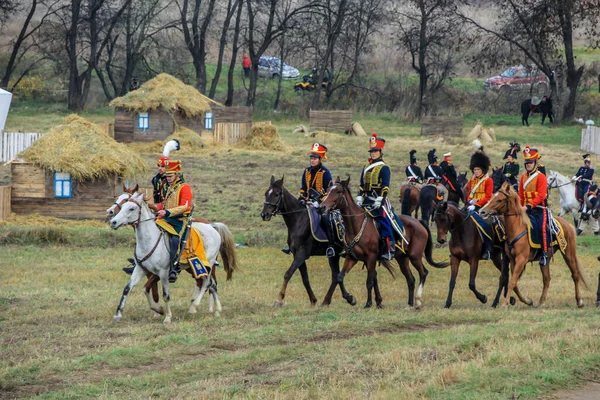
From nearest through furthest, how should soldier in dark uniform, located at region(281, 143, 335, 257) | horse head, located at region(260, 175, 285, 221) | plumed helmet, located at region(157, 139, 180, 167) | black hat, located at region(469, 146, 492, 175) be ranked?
1. plumed helmet, located at region(157, 139, 180, 167)
2. horse head, located at region(260, 175, 285, 221)
3. soldier in dark uniform, located at region(281, 143, 335, 257)
4. black hat, located at region(469, 146, 492, 175)

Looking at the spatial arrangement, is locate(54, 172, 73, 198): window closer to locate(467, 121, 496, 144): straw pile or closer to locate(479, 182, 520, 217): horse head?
locate(479, 182, 520, 217): horse head

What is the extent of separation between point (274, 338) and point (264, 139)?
1319 inches

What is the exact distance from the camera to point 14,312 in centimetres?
1498

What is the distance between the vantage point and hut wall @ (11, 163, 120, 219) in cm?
2738

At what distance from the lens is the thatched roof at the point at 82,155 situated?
2712cm

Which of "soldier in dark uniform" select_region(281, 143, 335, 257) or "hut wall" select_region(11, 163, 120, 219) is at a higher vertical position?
"soldier in dark uniform" select_region(281, 143, 335, 257)

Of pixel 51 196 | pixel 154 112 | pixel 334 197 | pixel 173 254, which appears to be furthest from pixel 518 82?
pixel 173 254

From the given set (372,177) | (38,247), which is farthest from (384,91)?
(372,177)

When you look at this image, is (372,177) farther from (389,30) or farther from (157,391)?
(389,30)

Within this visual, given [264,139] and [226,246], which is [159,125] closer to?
[264,139]

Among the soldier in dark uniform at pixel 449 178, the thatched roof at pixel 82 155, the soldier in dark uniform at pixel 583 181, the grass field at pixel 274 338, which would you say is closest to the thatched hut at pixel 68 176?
the thatched roof at pixel 82 155

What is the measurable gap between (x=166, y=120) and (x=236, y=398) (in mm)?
38171

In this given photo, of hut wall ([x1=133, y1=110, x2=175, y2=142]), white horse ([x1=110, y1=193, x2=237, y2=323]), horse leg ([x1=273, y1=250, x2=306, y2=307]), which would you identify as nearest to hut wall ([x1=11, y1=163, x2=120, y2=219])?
horse leg ([x1=273, y1=250, x2=306, y2=307])

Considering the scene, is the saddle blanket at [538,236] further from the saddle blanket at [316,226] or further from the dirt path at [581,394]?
the dirt path at [581,394]
